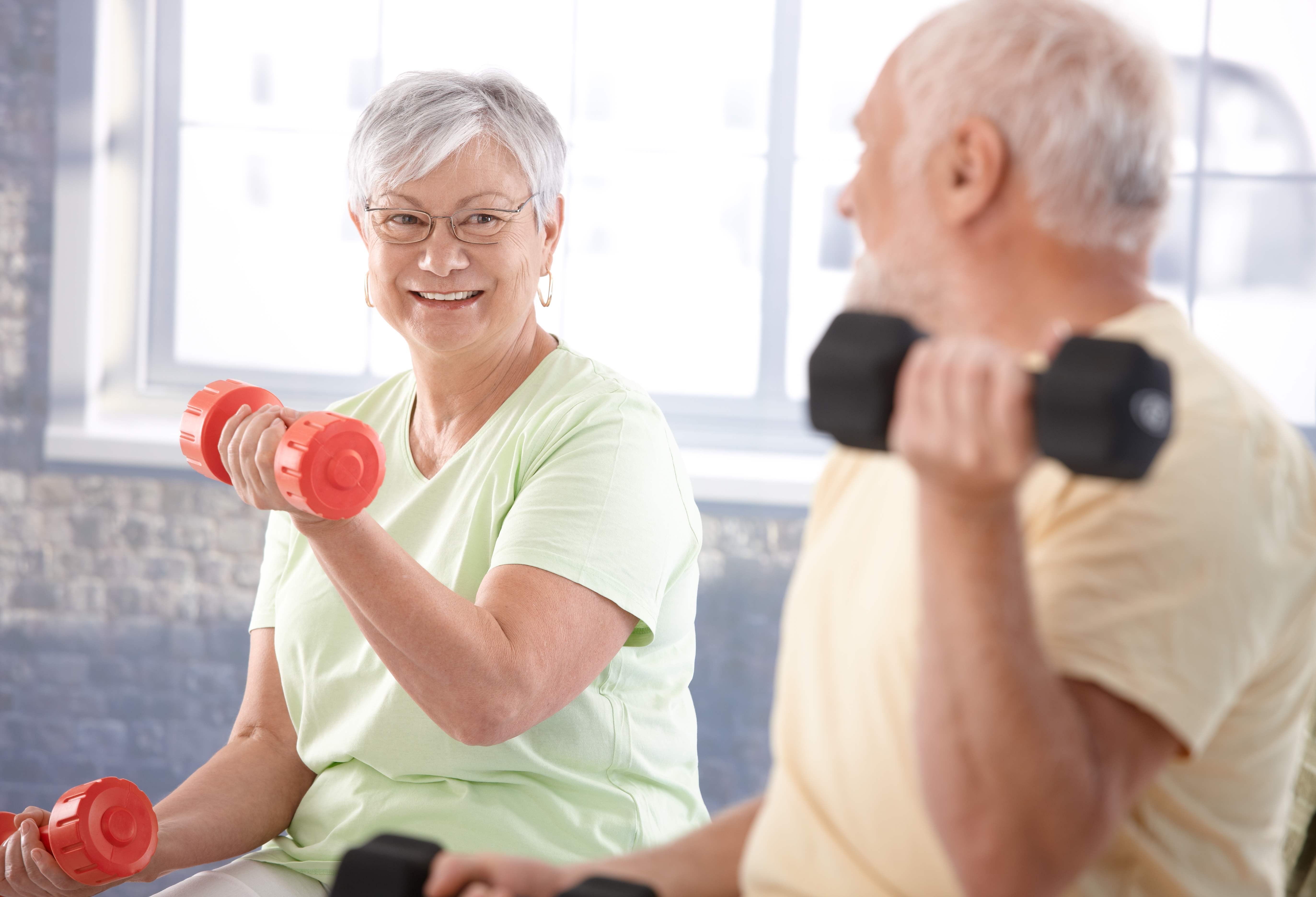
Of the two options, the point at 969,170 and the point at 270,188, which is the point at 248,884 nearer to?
the point at 969,170

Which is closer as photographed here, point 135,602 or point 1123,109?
point 1123,109

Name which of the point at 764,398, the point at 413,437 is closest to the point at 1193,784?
the point at 413,437

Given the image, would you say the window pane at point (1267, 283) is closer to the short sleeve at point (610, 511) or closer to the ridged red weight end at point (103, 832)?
the short sleeve at point (610, 511)

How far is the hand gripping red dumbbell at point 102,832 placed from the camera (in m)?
1.41

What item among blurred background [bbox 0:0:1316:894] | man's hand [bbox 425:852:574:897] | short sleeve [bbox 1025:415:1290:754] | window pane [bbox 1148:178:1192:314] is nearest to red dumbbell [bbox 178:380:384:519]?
man's hand [bbox 425:852:574:897]

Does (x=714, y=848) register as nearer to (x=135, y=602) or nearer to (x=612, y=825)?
(x=612, y=825)

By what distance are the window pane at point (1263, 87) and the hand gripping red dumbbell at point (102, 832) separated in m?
3.44

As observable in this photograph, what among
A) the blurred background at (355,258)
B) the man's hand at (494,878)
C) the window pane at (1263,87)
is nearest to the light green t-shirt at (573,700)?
the man's hand at (494,878)

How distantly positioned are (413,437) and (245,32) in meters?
2.66

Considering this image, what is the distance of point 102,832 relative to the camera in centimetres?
141

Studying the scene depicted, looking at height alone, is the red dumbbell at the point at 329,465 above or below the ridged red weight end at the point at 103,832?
above

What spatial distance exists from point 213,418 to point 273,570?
0.44 meters

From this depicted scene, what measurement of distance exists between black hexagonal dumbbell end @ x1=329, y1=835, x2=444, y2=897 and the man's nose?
641 mm

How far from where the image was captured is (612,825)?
56.6 inches
